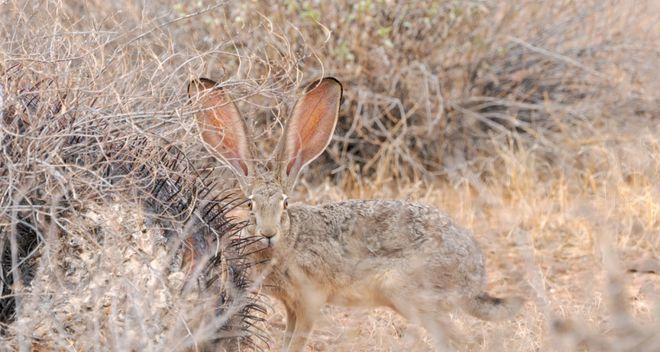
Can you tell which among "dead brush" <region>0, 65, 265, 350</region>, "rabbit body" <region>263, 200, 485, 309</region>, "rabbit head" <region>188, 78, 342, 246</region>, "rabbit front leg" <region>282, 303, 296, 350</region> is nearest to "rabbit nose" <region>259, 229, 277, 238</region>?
"rabbit head" <region>188, 78, 342, 246</region>

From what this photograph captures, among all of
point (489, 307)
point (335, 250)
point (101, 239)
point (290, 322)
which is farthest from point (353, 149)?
point (101, 239)

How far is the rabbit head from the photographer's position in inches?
162

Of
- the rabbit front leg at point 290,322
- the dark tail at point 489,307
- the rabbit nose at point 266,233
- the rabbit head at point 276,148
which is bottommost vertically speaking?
the rabbit front leg at point 290,322

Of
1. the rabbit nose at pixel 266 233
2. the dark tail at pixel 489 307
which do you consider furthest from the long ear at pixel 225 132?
the dark tail at pixel 489 307

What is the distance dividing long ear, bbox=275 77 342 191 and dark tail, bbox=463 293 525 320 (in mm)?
875

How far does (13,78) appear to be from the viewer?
3.57 metres

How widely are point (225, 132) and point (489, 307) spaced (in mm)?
1277

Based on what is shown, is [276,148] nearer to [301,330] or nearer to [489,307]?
[301,330]

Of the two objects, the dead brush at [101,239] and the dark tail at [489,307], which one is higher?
the dead brush at [101,239]

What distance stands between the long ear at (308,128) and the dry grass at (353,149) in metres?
0.15

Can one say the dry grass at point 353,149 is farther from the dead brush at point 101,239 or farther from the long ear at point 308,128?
the long ear at point 308,128

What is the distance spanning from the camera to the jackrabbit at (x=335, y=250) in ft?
14.0

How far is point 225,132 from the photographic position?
4250 millimetres

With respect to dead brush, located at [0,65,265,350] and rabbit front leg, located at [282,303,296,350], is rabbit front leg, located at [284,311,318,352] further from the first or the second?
dead brush, located at [0,65,265,350]
